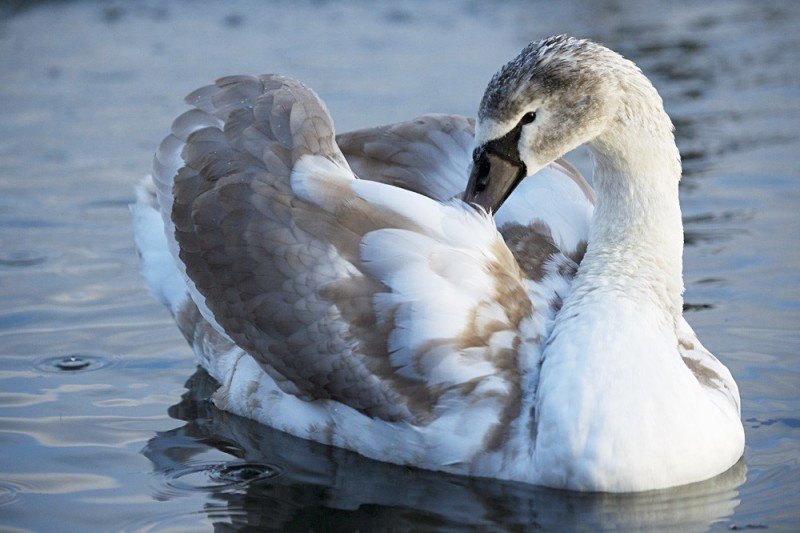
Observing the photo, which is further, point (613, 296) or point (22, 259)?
A: point (22, 259)

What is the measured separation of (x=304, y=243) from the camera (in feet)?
17.2

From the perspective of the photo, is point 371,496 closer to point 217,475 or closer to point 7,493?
point 217,475

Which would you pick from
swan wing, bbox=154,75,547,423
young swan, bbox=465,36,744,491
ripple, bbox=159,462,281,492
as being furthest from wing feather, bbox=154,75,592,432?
ripple, bbox=159,462,281,492

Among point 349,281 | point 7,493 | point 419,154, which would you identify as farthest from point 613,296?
point 7,493

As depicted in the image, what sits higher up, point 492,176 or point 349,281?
point 492,176

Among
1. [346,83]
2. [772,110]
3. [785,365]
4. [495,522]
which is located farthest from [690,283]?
[346,83]

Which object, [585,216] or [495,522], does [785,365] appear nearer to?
[585,216]

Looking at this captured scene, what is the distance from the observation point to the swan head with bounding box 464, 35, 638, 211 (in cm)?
515

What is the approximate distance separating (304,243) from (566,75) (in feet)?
3.84

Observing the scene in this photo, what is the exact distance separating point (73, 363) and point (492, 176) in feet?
7.43

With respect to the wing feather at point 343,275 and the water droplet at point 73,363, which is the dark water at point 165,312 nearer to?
the water droplet at point 73,363

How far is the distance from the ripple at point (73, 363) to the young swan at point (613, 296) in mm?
2030

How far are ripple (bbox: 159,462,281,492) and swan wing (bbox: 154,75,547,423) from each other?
36 cm

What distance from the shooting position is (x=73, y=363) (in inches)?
251
